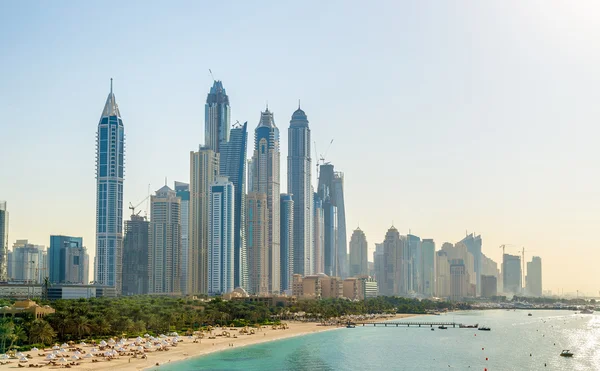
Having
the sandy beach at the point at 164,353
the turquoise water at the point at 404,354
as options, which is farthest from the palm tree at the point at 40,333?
the turquoise water at the point at 404,354

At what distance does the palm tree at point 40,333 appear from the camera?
12462 centimetres

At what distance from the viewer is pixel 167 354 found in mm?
124062

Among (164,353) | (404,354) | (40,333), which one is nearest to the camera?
(40,333)

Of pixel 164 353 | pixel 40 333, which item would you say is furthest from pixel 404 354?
pixel 40 333

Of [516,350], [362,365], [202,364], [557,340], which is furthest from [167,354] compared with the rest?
[557,340]

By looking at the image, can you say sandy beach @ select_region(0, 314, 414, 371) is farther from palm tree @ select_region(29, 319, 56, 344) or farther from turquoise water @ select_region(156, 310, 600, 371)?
palm tree @ select_region(29, 319, 56, 344)

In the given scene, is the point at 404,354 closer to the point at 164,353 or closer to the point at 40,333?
the point at 164,353

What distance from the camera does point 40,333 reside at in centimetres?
12450

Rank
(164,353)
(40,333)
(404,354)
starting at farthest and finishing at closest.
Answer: (404,354), (164,353), (40,333)

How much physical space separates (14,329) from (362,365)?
5968 cm

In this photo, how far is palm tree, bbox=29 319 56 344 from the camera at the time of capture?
125 m

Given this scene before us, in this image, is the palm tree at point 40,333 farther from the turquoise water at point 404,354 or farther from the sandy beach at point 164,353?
the turquoise water at point 404,354

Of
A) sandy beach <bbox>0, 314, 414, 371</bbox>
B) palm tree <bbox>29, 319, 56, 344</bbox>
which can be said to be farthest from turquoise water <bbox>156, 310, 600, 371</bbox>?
palm tree <bbox>29, 319, 56, 344</bbox>

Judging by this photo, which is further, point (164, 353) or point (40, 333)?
point (164, 353)
